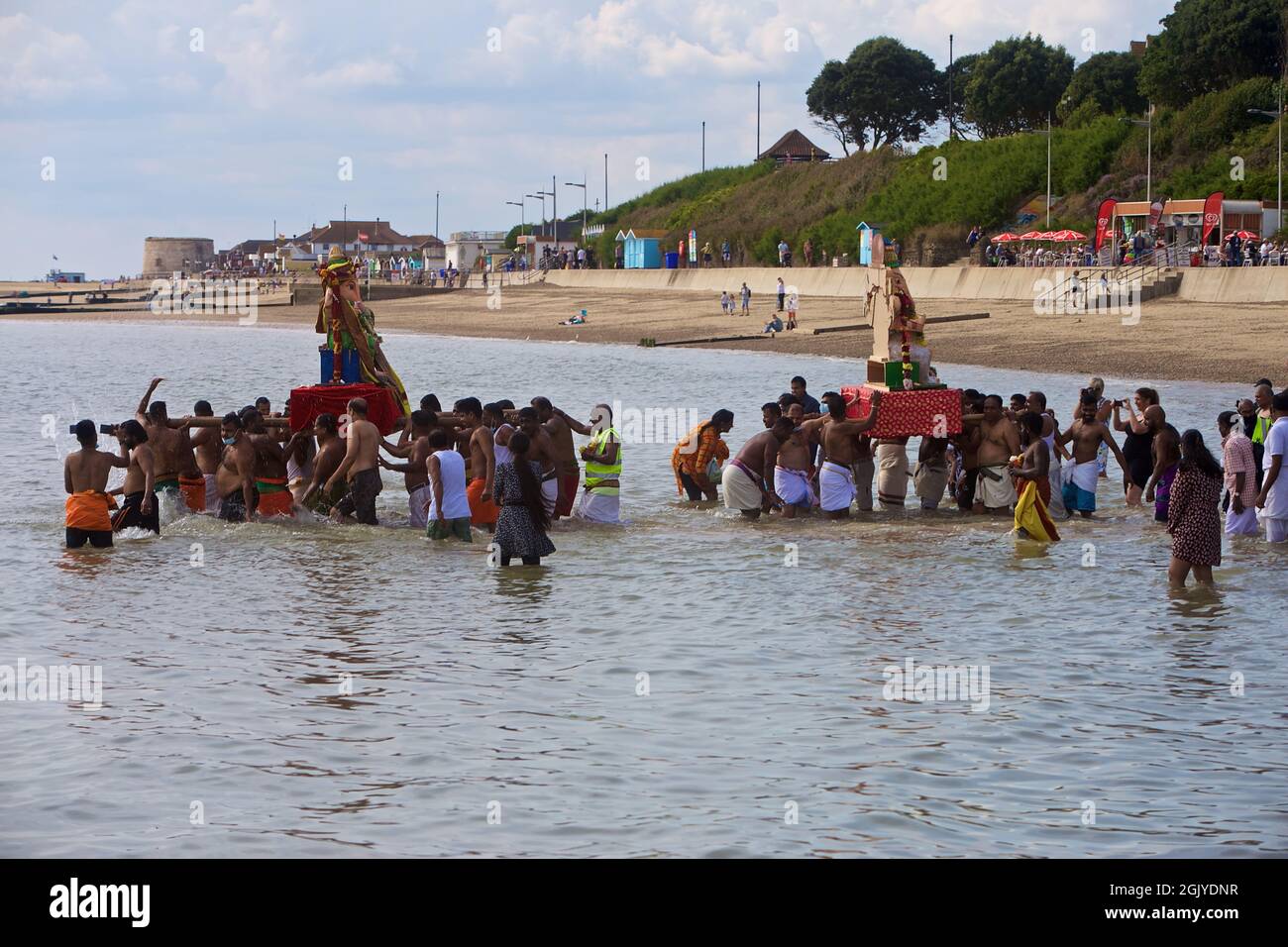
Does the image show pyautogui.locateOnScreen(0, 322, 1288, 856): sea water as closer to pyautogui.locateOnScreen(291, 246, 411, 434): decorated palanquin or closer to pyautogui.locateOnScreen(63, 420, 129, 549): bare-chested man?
pyautogui.locateOnScreen(63, 420, 129, 549): bare-chested man

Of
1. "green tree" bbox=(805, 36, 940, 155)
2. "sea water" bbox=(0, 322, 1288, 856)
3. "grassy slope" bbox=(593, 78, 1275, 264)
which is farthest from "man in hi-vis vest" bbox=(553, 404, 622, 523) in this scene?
"green tree" bbox=(805, 36, 940, 155)

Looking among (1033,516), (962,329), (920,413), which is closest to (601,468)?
(920,413)

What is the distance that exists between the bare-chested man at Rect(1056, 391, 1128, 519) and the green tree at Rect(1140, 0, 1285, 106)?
159 ft

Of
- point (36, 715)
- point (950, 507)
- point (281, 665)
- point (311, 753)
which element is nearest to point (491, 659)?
point (281, 665)

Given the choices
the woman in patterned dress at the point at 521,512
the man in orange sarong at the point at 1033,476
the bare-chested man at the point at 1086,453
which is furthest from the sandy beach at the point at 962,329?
the woman in patterned dress at the point at 521,512

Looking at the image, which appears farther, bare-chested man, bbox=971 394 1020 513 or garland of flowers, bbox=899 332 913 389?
garland of flowers, bbox=899 332 913 389

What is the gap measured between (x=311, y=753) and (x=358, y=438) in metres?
6.80

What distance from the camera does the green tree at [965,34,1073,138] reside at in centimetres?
7738

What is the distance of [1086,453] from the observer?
53.4ft

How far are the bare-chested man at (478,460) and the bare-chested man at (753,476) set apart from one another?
8.70 feet

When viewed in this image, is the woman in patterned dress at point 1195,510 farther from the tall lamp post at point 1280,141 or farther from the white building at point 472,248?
the white building at point 472,248

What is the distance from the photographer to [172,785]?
856cm

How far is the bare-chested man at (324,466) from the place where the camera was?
51.3 ft

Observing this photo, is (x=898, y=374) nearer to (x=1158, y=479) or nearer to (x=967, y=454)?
(x=967, y=454)
